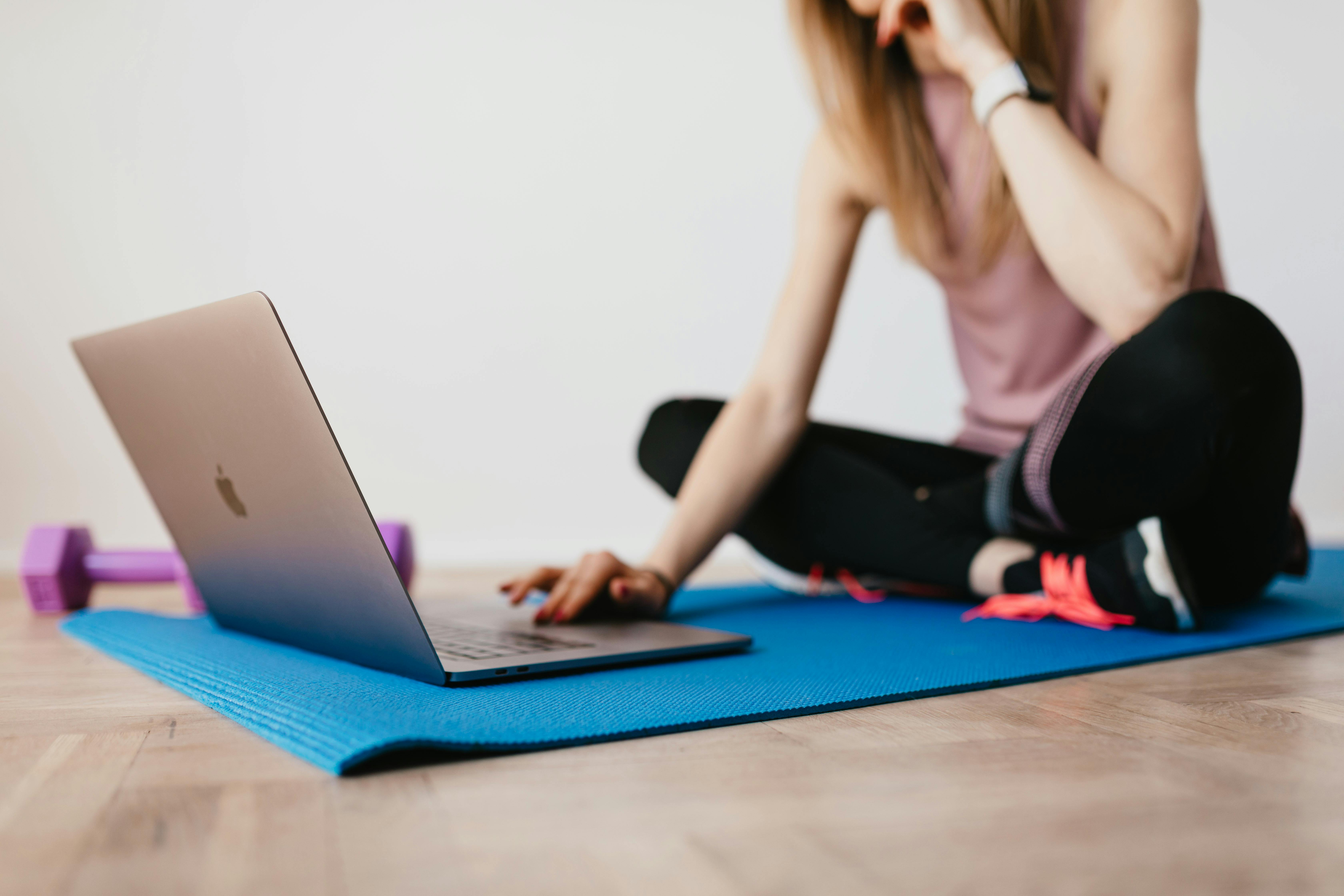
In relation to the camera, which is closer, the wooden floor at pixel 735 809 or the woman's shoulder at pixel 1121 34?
the wooden floor at pixel 735 809

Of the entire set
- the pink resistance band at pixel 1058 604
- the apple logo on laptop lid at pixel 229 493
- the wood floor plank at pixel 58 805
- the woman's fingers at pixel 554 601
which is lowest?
the pink resistance band at pixel 1058 604

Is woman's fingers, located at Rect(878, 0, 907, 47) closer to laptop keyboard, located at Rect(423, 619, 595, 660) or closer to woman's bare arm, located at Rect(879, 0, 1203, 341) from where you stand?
A: woman's bare arm, located at Rect(879, 0, 1203, 341)

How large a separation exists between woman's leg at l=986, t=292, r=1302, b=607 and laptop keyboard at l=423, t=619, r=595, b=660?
1.78 ft

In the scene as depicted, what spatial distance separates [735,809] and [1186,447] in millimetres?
684

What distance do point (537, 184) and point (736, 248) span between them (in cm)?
56

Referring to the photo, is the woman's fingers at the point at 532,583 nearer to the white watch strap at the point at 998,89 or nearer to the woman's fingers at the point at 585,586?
the woman's fingers at the point at 585,586

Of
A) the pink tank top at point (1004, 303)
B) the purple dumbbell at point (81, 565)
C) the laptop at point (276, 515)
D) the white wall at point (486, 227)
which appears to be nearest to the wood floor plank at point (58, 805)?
the laptop at point (276, 515)

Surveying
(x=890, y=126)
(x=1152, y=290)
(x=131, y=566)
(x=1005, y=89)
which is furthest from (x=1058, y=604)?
(x=131, y=566)

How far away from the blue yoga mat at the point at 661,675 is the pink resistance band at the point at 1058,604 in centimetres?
2

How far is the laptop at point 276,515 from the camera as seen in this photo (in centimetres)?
63

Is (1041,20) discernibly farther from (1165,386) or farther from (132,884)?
(132,884)

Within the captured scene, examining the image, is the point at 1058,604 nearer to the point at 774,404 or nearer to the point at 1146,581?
the point at 1146,581

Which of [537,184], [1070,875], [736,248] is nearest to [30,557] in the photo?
[1070,875]

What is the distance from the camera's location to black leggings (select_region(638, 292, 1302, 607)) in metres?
0.91
